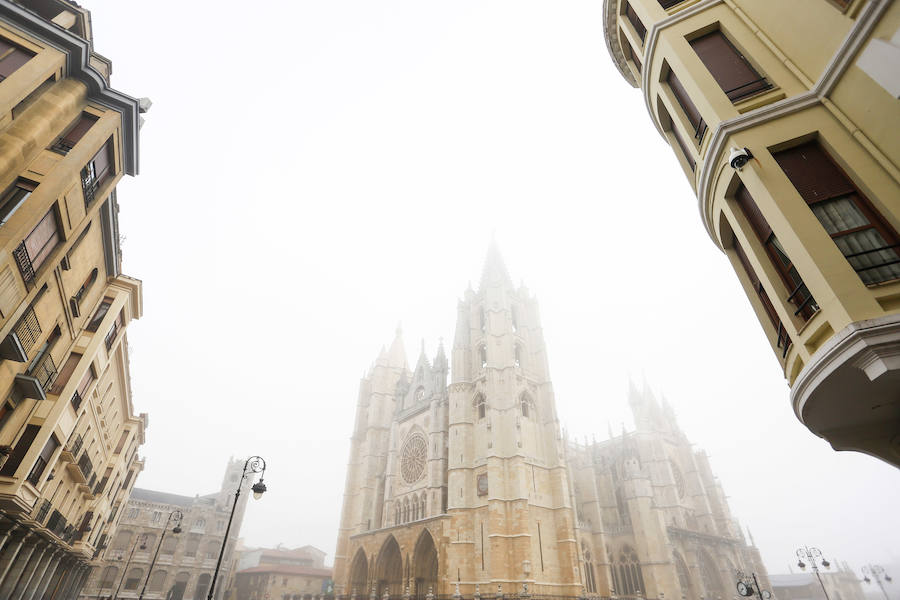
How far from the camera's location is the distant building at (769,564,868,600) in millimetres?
69238

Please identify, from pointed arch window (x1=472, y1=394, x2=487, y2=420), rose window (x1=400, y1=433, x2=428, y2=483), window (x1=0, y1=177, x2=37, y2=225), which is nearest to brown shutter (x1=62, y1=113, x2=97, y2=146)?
window (x1=0, y1=177, x2=37, y2=225)

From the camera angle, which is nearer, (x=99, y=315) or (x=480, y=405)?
(x=99, y=315)

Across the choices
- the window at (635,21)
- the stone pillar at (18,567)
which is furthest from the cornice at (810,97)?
the stone pillar at (18,567)

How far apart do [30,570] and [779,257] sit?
29.1m

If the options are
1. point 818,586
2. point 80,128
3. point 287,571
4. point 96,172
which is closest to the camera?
point 80,128

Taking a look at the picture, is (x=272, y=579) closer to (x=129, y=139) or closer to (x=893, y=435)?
(x=129, y=139)

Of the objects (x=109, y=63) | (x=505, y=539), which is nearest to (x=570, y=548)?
(x=505, y=539)

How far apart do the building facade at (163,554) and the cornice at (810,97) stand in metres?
51.5

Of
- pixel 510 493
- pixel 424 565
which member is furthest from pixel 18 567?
pixel 510 493

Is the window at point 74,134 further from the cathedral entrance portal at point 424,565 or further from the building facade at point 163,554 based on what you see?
the building facade at point 163,554

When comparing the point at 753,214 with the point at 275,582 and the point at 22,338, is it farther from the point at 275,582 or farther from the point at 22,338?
the point at 275,582

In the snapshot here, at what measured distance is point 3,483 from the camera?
1265 cm

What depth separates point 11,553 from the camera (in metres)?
16.2

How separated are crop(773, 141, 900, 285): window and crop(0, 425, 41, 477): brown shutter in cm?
1991
